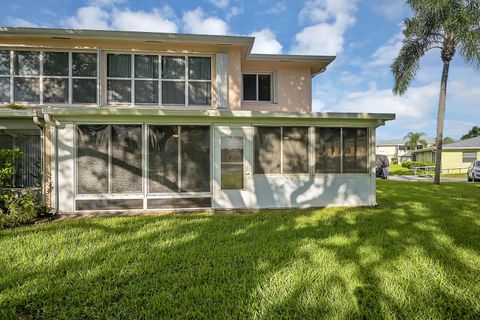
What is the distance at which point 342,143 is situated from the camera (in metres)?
8.83

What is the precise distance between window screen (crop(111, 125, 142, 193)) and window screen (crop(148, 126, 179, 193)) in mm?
322

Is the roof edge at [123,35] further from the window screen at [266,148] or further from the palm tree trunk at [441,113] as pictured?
the palm tree trunk at [441,113]

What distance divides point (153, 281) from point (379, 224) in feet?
17.4

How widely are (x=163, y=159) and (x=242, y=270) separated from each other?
515cm

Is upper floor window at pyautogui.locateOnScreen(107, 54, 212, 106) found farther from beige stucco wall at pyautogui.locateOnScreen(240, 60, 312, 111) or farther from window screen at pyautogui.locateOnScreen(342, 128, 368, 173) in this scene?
window screen at pyautogui.locateOnScreen(342, 128, 368, 173)

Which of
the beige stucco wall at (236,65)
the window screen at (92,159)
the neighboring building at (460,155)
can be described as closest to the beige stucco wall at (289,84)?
the beige stucco wall at (236,65)

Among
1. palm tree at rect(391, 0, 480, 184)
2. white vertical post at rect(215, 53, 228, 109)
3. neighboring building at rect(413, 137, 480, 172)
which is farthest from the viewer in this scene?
neighboring building at rect(413, 137, 480, 172)

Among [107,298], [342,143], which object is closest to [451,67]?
[342,143]

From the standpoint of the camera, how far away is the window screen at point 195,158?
27.1 ft

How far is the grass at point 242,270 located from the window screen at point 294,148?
2.39m

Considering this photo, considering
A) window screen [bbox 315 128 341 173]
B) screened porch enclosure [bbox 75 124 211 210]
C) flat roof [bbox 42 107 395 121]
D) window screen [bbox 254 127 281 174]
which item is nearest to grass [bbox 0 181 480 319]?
screened porch enclosure [bbox 75 124 211 210]

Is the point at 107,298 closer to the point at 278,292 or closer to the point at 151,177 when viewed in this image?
the point at 278,292

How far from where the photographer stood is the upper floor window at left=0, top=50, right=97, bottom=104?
31.7 feet

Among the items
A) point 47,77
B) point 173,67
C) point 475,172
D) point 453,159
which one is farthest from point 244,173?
point 453,159
